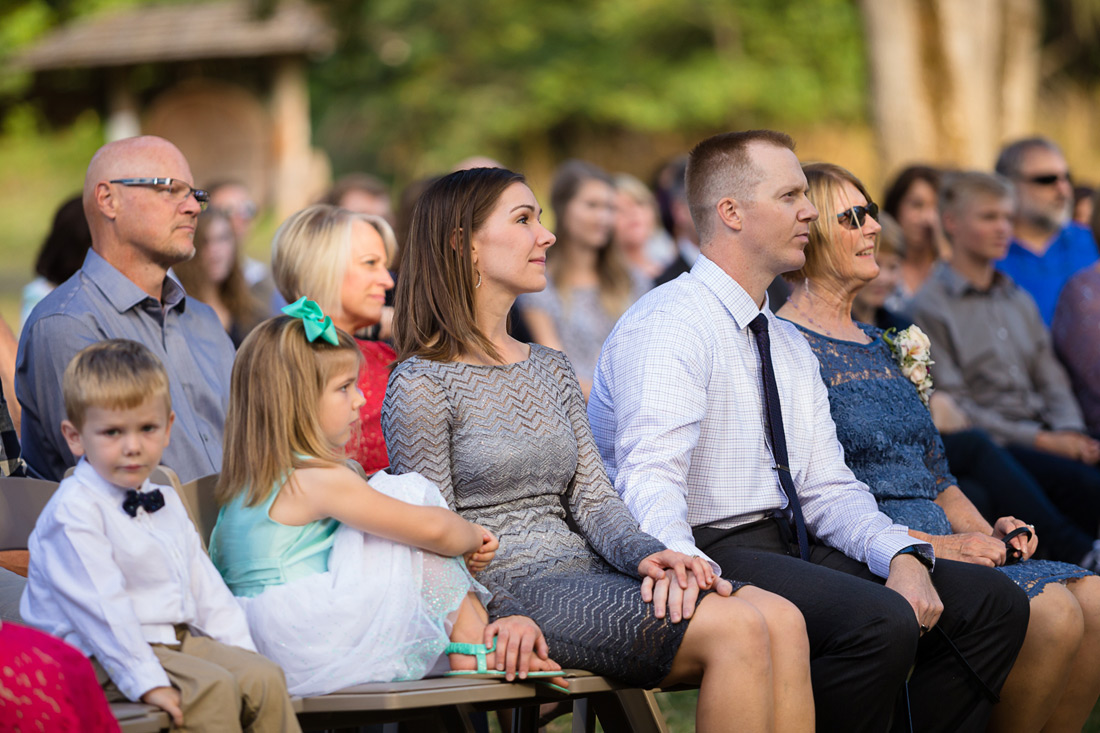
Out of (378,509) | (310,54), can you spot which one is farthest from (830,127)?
(378,509)

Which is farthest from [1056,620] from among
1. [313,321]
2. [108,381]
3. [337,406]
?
[108,381]

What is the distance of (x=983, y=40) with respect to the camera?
35.2 feet

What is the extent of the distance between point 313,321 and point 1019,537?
219 cm

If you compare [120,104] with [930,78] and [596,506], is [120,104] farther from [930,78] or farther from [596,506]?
[596,506]

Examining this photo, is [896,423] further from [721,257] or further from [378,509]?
[378,509]

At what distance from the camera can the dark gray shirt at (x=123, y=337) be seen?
10.8 feet

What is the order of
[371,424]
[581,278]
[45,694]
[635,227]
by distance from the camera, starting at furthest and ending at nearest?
[635,227]
[581,278]
[371,424]
[45,694]

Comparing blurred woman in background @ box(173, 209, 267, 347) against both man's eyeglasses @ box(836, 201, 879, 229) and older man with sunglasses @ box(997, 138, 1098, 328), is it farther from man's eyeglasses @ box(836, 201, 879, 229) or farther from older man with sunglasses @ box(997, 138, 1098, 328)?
older man with sunglasses @ box(997, 138, 1098, 328)

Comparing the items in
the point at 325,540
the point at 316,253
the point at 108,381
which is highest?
the point at 316,253

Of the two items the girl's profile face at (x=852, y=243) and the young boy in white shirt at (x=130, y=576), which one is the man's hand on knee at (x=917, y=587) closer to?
the girl's profile face at (x=852, y=243)

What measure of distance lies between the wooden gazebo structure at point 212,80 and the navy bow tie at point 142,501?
20.2 metres

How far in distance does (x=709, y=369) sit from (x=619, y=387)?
0.84ft

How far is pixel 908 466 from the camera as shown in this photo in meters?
3.73

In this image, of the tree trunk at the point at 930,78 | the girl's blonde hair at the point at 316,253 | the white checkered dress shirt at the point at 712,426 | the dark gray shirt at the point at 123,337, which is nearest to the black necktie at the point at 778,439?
the white checkered dress shirt at the point at 712,426
